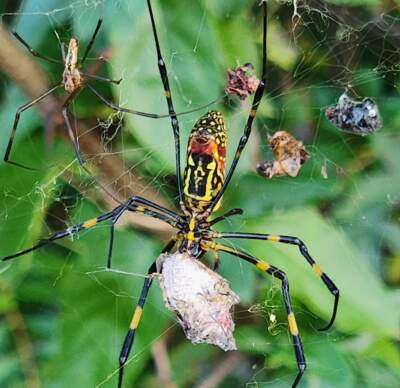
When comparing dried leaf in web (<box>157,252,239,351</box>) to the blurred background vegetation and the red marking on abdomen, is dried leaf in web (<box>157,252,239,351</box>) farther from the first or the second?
the red marking on abdomen

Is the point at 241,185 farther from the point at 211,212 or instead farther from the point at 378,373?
the point at 378,373

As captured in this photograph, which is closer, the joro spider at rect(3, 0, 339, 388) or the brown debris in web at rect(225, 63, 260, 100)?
the joro spider at rect(3, 0, 339, 388)

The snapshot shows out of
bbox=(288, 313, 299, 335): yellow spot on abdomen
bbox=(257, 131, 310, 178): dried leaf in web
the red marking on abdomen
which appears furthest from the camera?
bbox=(257, 131, 310, 178): dried leaf in web

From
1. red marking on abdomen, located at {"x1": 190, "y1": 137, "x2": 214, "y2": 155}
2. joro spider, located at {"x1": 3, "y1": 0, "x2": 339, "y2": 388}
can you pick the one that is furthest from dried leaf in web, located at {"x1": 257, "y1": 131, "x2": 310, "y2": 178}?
red marking on abdomen, located at {"x1": 190, "y1": 137, "x2": 214, "y2": 155}

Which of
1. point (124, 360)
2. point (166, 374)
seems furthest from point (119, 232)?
point (166, 374)

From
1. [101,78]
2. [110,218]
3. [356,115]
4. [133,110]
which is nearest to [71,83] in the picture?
[101,78]

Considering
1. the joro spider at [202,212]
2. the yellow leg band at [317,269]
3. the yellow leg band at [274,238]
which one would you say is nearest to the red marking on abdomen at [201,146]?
the joro spider at [202,212]

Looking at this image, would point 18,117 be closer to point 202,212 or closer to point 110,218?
point 110,218
